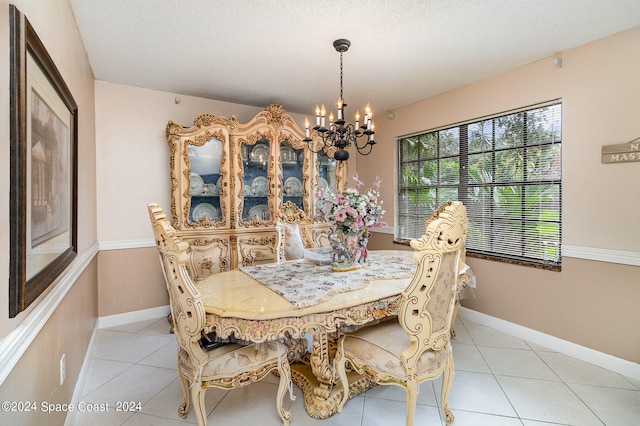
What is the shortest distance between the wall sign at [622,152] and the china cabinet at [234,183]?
2523mm

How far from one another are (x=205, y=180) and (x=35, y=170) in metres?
2.35

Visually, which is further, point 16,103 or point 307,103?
point 307,103

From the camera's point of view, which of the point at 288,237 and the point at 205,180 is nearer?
the point at 288,237

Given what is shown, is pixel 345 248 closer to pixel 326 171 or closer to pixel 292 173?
pixel 292 173

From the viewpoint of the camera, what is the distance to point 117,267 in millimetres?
3283

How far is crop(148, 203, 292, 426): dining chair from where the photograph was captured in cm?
147

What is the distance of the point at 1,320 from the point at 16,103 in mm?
659

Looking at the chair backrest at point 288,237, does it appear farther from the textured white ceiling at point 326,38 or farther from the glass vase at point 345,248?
the textured white ceiling at point 326,38

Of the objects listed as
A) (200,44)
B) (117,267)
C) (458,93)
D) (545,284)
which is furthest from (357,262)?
(117,267)

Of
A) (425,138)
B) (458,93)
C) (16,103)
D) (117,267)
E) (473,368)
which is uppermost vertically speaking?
(458,93)

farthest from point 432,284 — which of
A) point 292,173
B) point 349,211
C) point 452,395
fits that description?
point 292,173

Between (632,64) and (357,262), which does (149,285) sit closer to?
(357,262)

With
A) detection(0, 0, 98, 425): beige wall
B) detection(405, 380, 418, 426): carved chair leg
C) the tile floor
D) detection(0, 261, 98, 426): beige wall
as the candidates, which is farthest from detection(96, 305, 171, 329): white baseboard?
detection(405, 380, 418, 426): carved chair leg

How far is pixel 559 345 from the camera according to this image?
8.63 ft
